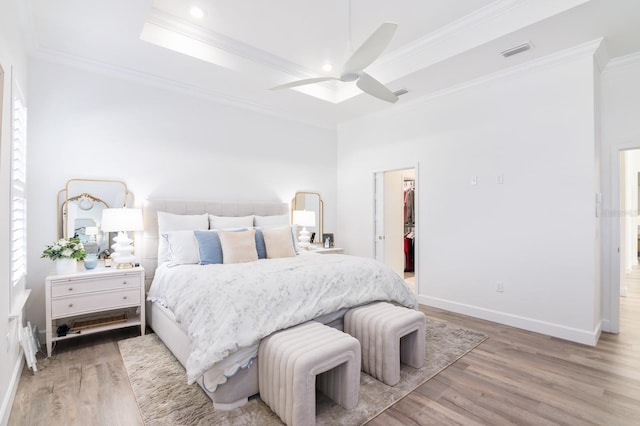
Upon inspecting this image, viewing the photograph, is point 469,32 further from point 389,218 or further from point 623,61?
point 389,218

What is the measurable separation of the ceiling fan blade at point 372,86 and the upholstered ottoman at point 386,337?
1938mm

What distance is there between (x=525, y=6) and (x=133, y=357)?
467 cm

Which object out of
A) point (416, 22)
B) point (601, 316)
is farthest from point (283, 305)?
point (601, 316)

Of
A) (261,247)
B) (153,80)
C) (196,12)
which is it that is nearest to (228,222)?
(261,247)

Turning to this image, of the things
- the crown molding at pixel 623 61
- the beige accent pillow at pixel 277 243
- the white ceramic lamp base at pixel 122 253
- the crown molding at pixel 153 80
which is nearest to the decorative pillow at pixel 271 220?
the beige accent pillow at pixel 277 243

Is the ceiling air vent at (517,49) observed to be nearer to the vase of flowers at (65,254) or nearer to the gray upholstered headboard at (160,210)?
the gray upholstered headboard at (160,210)

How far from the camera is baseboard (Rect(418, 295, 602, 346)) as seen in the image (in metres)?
3.16

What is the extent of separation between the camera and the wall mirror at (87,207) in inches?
129

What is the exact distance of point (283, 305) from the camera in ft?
7.75

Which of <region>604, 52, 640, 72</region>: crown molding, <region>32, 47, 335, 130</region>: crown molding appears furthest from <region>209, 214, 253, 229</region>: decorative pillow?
<region>604, 52, 640, 72</region>: crown molding

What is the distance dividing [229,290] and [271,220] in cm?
230

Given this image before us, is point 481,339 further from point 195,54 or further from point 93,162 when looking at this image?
point 93,162

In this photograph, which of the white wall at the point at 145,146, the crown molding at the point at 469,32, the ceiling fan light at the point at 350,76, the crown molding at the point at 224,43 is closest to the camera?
the ceiling fan light at the point at 350,76

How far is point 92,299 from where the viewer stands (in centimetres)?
303
